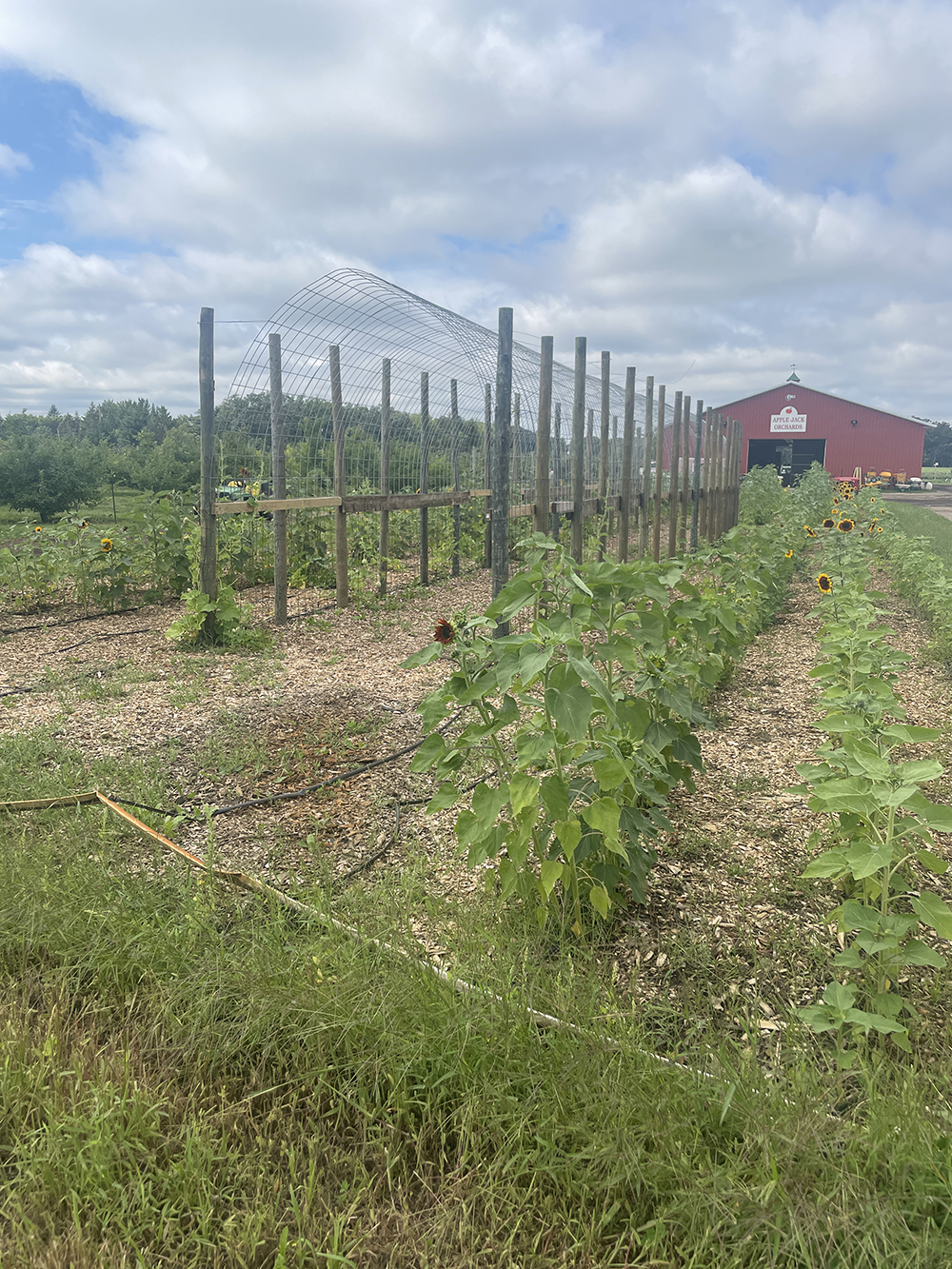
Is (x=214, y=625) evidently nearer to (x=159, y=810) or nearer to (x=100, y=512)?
(x=159, y=810)

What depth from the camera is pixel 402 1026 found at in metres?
1.97

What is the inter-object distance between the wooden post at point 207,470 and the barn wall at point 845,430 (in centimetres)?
3567

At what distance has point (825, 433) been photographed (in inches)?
1495

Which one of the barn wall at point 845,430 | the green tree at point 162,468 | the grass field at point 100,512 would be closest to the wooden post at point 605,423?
the grass field at point 100,512

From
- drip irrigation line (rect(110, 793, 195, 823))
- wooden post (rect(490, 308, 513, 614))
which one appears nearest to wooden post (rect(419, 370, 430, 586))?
wooden post (rect(490, 308, 513, 614))

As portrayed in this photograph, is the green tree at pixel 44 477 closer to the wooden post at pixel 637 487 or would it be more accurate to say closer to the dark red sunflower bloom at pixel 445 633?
the wooden post at pixel 637 487

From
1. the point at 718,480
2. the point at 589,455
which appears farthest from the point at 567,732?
the point at 718,480

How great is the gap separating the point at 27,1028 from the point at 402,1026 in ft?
3.16

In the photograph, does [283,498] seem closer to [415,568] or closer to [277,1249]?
[415,568]

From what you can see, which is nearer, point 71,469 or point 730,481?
point 71,469

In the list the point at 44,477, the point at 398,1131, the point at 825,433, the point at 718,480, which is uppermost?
the point at 825,433

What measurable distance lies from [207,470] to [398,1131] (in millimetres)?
5908

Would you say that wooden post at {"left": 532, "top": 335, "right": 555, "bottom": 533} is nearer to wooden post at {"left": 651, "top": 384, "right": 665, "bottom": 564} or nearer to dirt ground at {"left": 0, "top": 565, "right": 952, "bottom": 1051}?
dirt ground at {"left": 0, "top": 565, "right": 952, "bottom": 1051}

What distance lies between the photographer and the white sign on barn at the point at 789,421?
3794 cm
